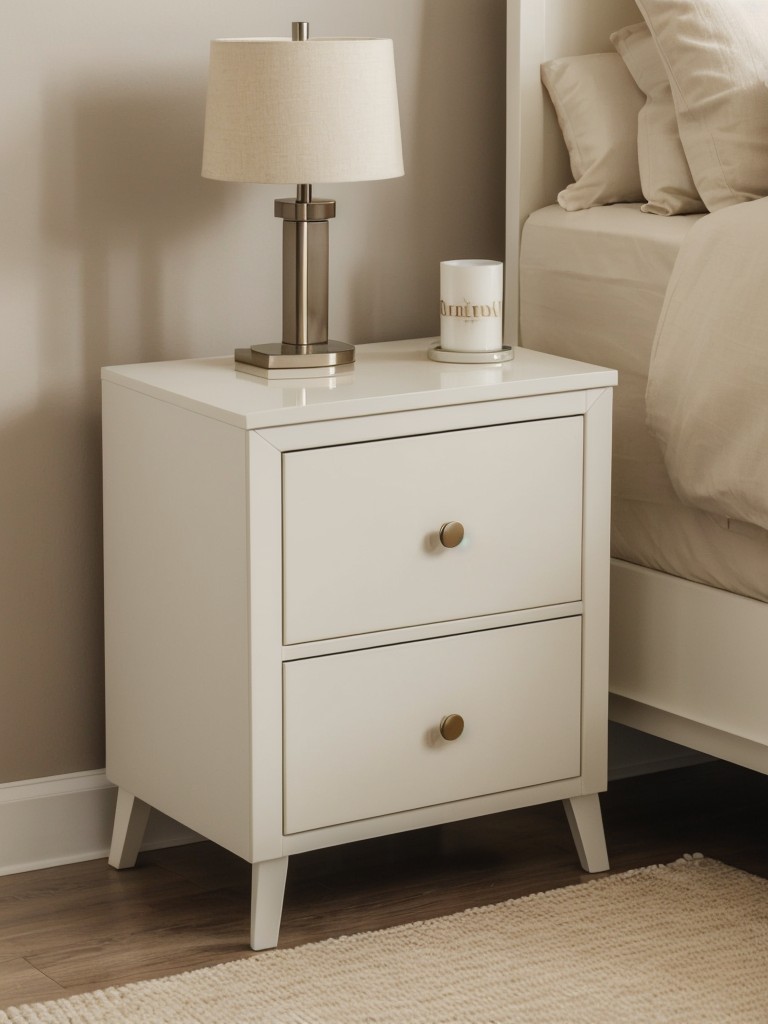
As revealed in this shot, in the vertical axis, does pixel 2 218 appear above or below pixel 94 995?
above

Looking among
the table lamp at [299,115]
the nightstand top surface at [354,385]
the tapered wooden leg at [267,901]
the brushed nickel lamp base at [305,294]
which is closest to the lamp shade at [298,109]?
the table lamp at [299,115]

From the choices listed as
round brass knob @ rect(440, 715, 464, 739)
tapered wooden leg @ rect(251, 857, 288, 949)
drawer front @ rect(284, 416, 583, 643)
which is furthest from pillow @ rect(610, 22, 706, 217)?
tapered wooden leg @ rect(251, 857, 288, 949)

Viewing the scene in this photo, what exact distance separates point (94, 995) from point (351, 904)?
0.35 metres

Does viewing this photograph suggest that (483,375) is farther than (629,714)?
No

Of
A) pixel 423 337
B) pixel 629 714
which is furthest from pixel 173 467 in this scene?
pixel 629 714

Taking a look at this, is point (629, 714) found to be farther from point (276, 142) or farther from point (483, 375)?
point (276, 142)

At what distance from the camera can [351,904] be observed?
1805mm

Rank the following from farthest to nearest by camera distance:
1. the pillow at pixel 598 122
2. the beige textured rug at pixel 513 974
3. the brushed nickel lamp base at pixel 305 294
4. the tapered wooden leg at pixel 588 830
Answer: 1. the pillow at pixel 598 122
2. the tapered wooden leg at pixel 588 830
3. the brushed nickel lamp base at pixel 305 294
4. the beige textured rug at pixel 513 974

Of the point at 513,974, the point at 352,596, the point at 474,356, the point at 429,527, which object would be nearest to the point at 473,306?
the point at 474,356

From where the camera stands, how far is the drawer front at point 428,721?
5.39 feet

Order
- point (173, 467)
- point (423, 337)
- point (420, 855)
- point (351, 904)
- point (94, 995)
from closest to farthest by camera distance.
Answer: point (94, 995) < point (173, 467) < point (351, 904) < point (420, 855) < point (423, 337)

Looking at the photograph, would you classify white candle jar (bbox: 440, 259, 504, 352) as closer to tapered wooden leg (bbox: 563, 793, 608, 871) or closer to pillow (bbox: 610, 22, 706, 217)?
pillow (bbox: 610, 22, 706, 217)

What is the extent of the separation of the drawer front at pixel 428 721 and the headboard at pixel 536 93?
52 cm

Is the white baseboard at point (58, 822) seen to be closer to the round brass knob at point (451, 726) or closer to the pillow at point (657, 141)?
the round brass knob at point (451, 726)
